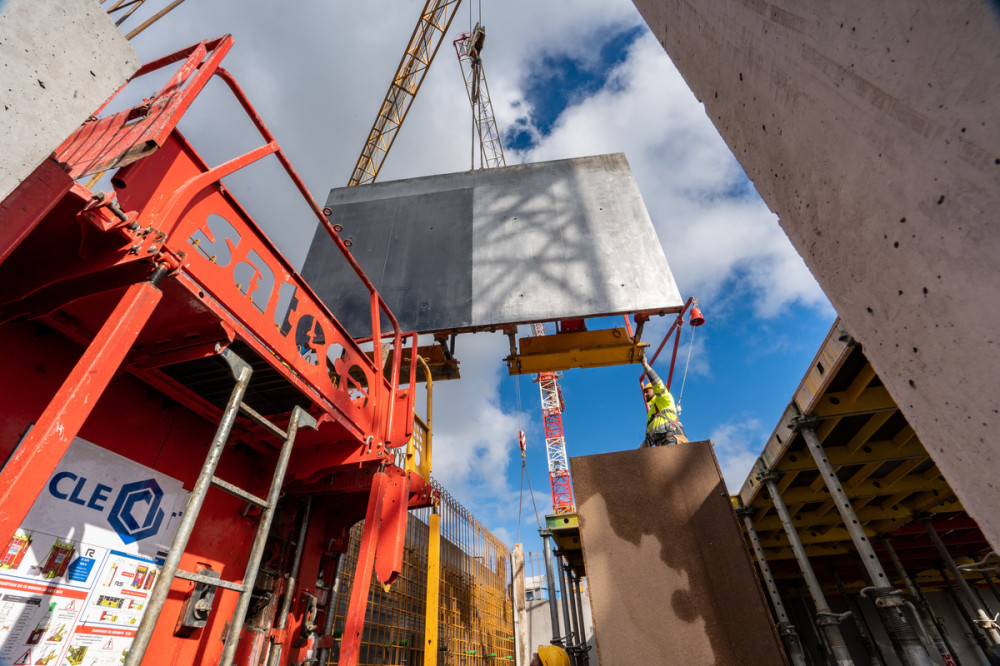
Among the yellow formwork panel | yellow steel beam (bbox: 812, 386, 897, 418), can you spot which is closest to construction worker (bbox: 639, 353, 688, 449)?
the yellow formwork panel

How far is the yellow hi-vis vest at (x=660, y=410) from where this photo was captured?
7.71 m

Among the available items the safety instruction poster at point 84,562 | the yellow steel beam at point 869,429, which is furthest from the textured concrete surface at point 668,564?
the safety instruction poster at point 84,562

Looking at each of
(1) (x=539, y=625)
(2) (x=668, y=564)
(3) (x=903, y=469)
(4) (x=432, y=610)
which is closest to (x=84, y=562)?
(2) (x=668, y=564)

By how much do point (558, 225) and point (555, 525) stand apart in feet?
17.9

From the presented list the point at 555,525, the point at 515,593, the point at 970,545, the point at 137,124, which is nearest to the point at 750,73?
the point at 137,124

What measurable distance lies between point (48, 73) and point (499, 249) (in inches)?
282

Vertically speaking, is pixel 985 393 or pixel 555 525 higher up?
pixel 555 525

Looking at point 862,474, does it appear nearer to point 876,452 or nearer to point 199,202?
point 876,452

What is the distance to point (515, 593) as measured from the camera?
1314 cm

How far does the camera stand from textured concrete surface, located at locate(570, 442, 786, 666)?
409 centimetres

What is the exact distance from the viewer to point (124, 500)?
10.6ft

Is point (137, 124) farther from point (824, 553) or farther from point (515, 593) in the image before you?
point (515, 593)

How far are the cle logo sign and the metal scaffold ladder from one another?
98 centimetres

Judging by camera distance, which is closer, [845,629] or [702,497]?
[702,497]
